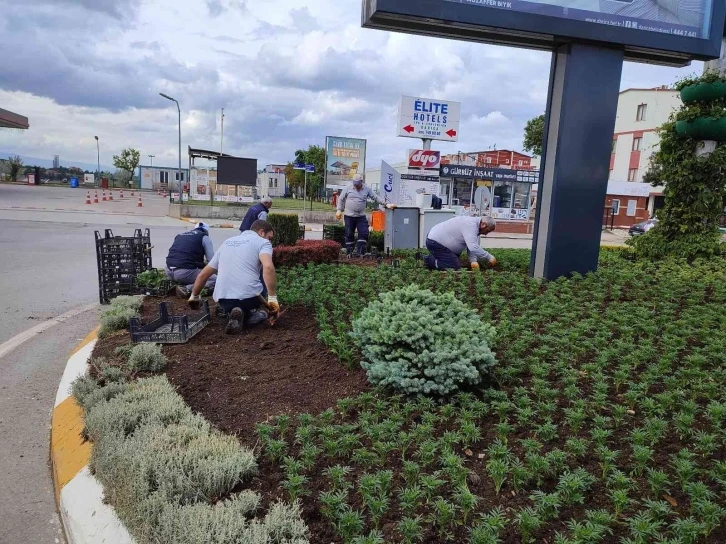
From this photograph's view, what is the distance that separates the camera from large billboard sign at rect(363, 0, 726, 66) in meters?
6.96

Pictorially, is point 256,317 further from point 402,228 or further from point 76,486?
point 402,228

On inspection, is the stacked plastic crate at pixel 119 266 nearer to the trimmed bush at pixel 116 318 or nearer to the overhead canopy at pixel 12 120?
the trimmed bush at pixel 116 318

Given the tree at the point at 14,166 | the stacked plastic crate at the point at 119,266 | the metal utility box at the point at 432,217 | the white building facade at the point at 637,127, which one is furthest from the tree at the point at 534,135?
the tree at the point at 14,166

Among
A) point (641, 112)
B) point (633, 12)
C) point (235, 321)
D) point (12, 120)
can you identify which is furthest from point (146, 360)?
point (641, 112)

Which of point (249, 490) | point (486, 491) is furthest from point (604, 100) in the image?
point (249, 490)

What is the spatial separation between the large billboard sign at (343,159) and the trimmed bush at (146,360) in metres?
25.4

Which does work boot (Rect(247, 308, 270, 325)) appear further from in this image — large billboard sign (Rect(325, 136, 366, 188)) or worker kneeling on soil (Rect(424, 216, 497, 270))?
large billboard sign (Rect(325, 136, 366, 188))

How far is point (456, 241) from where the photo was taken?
27.6 feet

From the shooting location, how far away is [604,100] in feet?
25.5

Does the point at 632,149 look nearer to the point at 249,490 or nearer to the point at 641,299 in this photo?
the point at 641,299

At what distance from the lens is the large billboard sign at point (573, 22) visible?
6.96 metres

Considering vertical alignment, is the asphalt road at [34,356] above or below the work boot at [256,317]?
below

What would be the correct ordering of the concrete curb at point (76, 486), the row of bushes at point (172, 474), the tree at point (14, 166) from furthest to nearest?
the tree at point (14, 166) → the concrete curb at point (76, 486) → the row of bushes at point (172, 474)

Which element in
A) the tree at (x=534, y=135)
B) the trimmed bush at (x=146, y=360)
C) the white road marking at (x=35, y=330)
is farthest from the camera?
the tree at (x=534, y=135)
